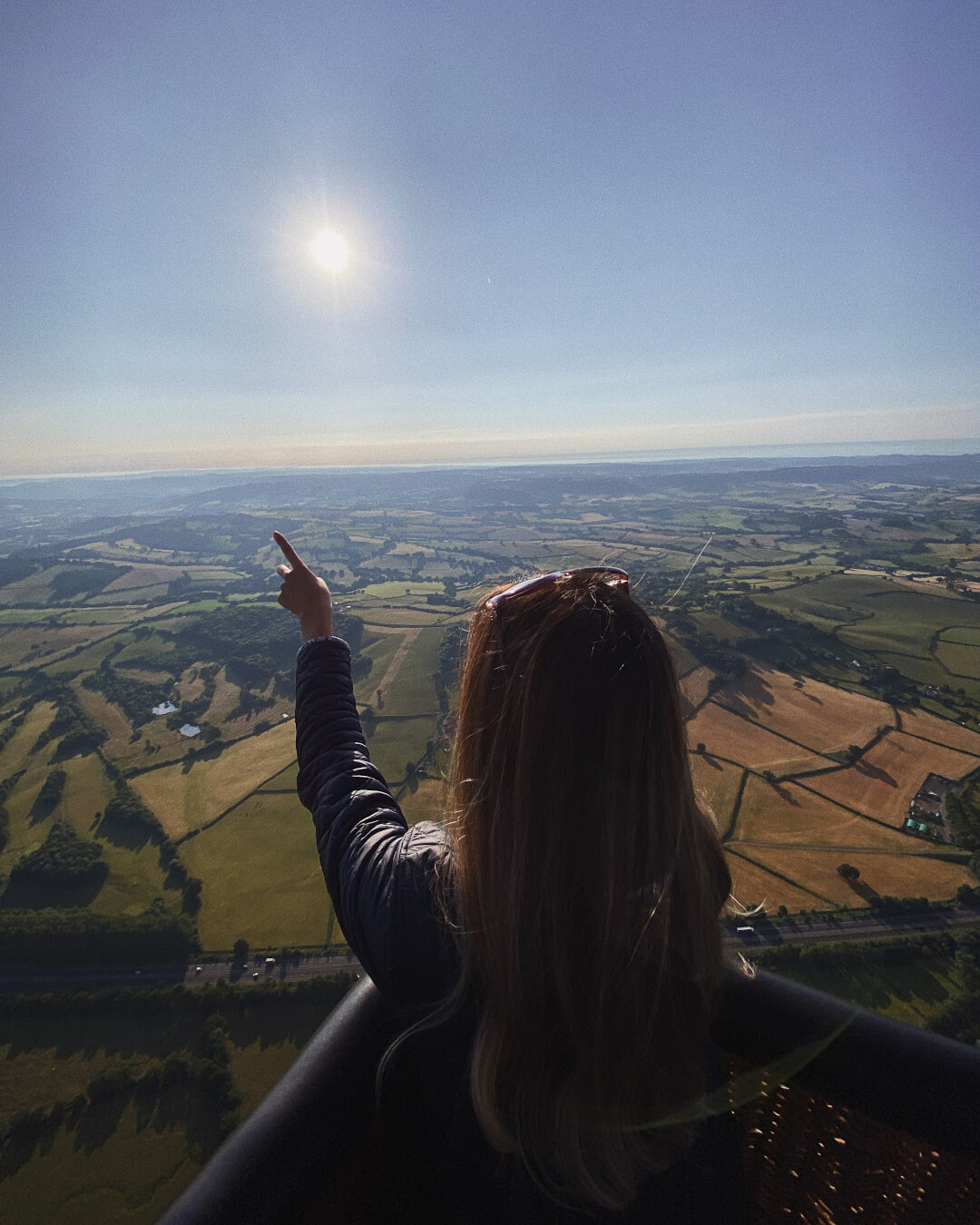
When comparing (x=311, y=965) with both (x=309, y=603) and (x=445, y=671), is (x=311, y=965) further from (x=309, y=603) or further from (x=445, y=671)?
(x=445, y=671)

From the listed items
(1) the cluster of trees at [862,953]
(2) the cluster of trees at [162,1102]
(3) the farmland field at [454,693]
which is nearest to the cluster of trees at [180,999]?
(2) the cluster of trees at [162,1102]

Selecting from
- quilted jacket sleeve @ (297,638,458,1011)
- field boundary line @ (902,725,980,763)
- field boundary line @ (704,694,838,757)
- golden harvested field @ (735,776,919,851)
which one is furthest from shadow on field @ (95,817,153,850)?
field boundary line @ (902,725,980,763)

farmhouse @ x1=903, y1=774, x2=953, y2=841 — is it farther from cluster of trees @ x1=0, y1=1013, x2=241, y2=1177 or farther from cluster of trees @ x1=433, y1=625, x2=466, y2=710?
cluster of trees @ x1=0, y1=1013, x2=241, y2=1177

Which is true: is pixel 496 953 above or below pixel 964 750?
above

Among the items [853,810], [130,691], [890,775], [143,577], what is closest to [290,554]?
[853,810]

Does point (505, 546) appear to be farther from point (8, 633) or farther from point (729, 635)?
point (8, 633)

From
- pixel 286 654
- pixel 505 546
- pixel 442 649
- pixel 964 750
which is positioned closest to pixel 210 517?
pixel 505 546
